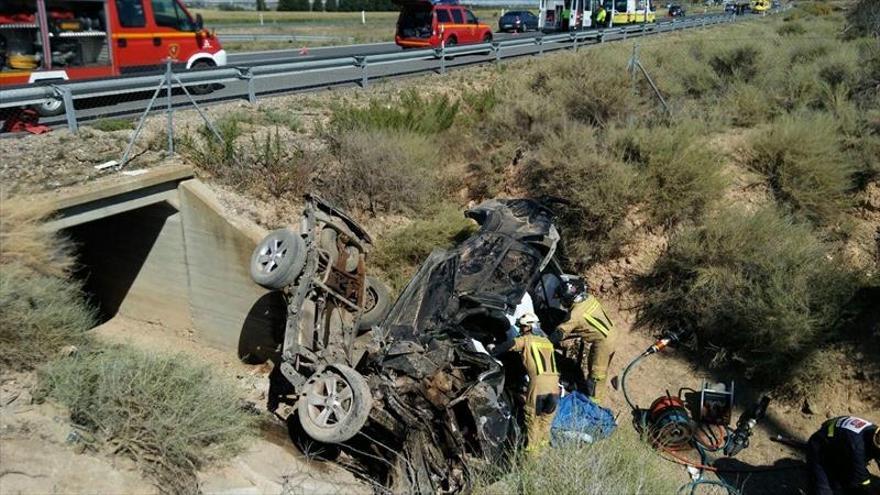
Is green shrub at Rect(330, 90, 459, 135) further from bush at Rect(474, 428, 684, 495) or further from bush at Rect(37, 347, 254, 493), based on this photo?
bush at Rect(474, 428, 684, 495)

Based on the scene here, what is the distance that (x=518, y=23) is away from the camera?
122ft

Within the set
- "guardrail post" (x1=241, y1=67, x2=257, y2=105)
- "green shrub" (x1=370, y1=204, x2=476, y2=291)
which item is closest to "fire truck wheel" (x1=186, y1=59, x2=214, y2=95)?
"guardrail post" (x1=241, y1=67, x2=257, y2=105)

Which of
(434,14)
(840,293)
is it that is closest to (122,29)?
(434,14)

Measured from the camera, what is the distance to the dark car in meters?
37.2

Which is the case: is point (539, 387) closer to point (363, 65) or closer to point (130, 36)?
point (363, 65)

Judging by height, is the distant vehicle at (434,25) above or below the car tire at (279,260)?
above

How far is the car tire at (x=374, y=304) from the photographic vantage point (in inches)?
335

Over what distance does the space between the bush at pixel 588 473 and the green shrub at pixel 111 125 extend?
8185mm

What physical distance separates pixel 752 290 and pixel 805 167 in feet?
8.89

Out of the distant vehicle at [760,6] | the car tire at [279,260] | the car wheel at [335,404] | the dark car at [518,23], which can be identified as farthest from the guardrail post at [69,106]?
the distant vehicle at [760,6]

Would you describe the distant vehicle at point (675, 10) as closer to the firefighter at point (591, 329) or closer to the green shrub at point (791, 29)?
the green shrub at point (791, 29)

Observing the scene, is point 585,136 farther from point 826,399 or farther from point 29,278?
point 29,278

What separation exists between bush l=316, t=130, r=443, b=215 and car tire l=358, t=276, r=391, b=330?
8.80 feet

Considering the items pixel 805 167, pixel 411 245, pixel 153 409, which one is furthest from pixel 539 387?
pixel 805 167
